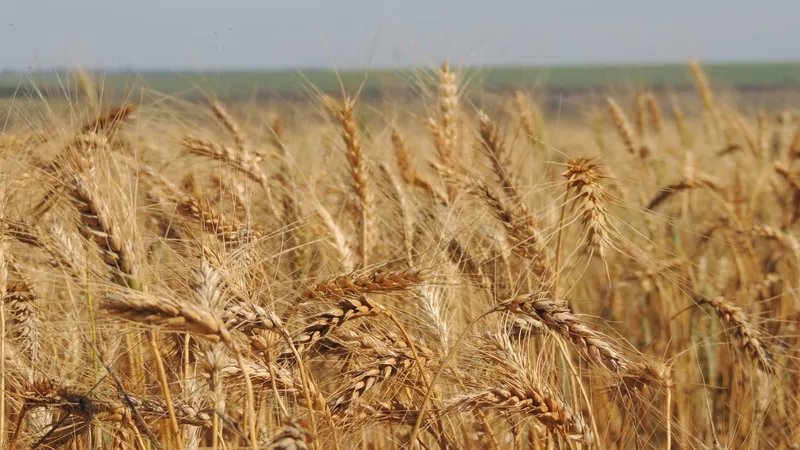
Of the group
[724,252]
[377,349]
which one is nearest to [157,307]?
[377,349]

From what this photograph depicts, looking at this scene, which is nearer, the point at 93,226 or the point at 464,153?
the point at 93,226

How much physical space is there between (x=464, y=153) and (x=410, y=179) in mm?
215

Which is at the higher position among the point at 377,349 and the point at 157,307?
the point at 157,307

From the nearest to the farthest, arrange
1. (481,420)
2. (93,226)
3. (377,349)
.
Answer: (93,226)
(377,349)
(481,420)

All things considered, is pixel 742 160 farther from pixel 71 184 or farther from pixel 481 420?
pixel 71 184

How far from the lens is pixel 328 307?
172 centimetres

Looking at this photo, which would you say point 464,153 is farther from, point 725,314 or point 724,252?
point 724,252

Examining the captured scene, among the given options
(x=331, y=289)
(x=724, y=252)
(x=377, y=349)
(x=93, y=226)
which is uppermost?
(x=93, y=226)

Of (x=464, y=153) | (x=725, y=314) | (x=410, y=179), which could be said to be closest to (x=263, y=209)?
(x=410, y=179)

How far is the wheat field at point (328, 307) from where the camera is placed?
5.19 ft

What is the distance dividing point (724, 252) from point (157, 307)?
3581mm

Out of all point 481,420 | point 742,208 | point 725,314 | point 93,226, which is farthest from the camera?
point 742,208

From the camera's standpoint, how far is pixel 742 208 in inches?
147

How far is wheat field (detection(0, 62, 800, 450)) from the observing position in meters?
1.58
